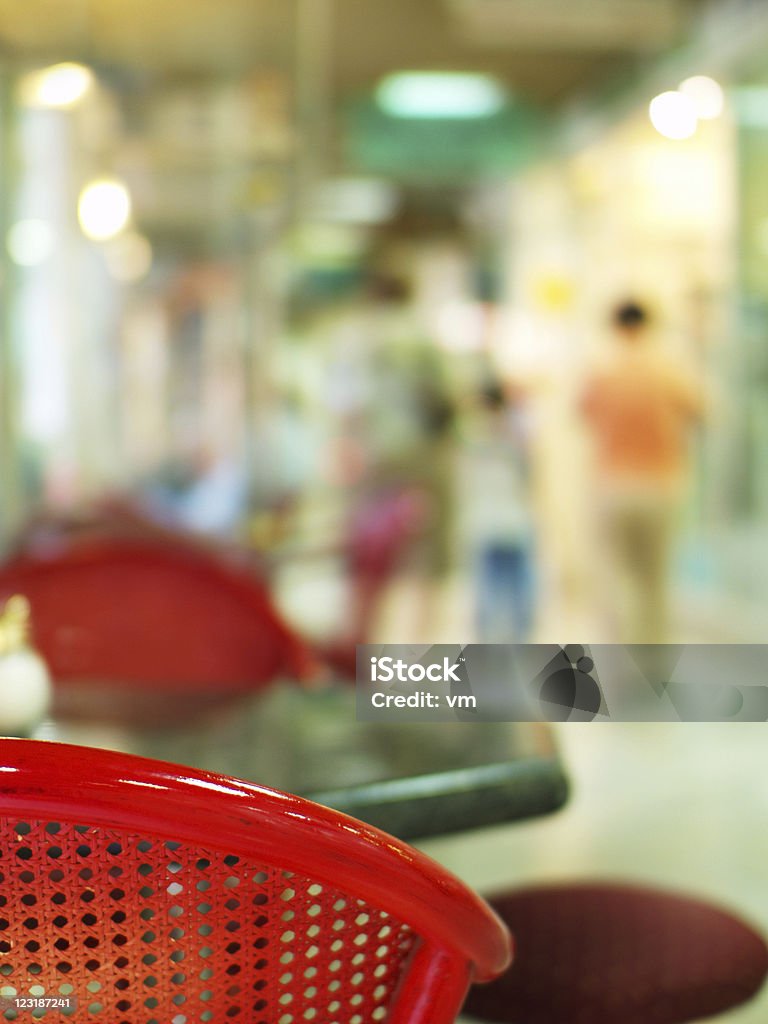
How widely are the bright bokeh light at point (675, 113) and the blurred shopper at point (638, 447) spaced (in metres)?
A: 0.72

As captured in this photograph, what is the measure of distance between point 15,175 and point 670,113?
2650 mm

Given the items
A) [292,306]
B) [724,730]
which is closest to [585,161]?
[292,306]

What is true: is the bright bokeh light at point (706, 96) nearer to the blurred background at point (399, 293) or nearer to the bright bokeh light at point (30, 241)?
the blurred background at point (399, 293)

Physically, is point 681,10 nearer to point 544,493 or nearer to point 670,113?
point 670,113

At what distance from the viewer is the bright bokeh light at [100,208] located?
5715 mm

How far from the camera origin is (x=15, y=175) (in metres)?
5.17

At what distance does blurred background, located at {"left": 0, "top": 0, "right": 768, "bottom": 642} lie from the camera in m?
5.12

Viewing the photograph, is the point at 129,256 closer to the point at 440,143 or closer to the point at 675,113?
the point at 675,113

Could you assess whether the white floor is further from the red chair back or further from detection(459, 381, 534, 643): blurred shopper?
detection(459, 381, 534, 643): blurred shopper

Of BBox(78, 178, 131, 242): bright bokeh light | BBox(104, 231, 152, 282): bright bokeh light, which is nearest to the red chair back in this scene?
BBox(78, 178, 131, 242): bright bokeh light

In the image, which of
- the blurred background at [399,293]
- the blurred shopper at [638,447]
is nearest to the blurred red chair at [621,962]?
the blurred background at [399,293]

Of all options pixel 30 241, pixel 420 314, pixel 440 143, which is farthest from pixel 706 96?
pixel 30 241

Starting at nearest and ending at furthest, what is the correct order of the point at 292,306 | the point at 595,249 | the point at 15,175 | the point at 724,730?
1. the point at 724,730
2. the point at 15,175
3. the point at 292,306
4. the point at 595,249

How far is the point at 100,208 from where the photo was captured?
577cm
